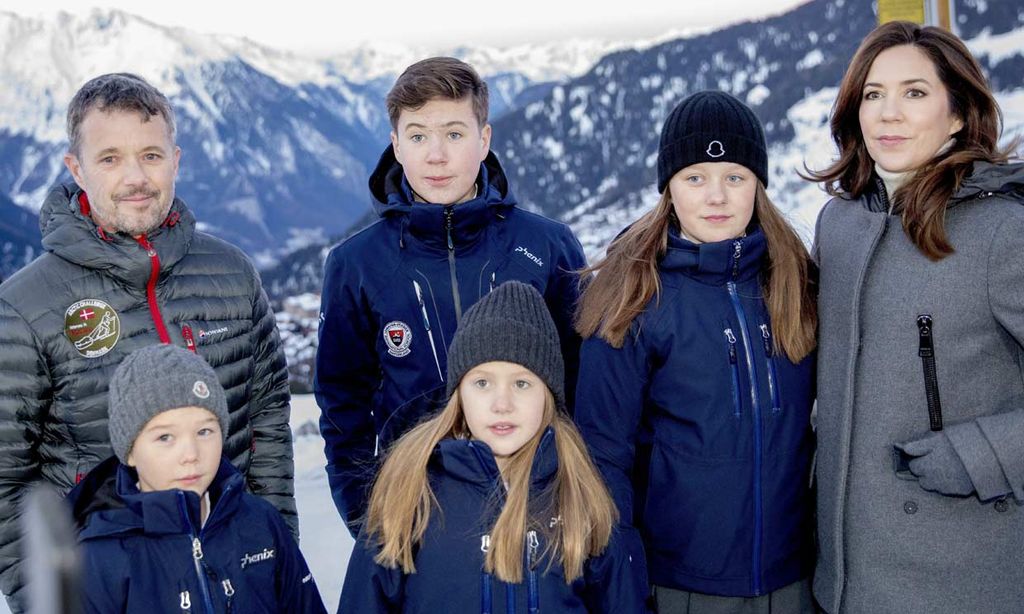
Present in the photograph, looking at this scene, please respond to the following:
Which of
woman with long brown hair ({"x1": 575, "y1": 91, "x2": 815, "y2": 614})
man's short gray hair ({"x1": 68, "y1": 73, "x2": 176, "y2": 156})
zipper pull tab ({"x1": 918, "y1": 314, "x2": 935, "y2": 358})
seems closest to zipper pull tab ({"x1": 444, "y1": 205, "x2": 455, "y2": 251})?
woman with long brown hair ({"x1": 575, "y1": 91, "x2": 815, "y2": 614})

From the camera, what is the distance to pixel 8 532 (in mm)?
2504

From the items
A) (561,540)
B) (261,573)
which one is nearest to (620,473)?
(561,540)

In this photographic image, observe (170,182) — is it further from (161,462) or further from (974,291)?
(974,291)

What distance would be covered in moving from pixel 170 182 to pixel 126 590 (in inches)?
46.2

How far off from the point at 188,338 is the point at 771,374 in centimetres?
→ 159

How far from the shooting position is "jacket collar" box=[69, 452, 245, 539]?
2.21 metres

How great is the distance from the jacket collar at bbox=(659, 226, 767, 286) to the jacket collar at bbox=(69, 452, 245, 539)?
1258mm

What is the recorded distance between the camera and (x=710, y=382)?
2549mm

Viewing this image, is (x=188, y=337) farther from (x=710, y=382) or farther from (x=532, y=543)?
(x=710, y=382)

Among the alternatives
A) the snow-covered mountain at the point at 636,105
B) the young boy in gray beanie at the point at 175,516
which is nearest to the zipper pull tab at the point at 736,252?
the young boy in gray beanie at the point at 175,516

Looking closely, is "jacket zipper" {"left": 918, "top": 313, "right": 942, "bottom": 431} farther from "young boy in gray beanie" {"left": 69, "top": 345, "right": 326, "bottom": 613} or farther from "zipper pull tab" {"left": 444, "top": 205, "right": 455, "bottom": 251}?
"young boy in gray beanie" {"left": 69, "top": 345, "right": 326, "bottom": 613}

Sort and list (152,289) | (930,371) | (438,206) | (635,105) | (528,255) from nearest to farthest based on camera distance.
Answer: (930,371) → (152,289) → (438,206) → (528,255) → (635,105)

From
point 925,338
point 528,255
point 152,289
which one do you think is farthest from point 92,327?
point 925,338

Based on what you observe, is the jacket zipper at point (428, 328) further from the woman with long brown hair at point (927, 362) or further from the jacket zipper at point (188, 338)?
the woman with long brown hair at point (927, 362)
